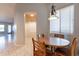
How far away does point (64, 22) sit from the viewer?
142 cm

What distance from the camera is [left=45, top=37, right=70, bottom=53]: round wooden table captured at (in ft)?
4.53

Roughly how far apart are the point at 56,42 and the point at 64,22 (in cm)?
29

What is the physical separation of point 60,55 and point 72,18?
488mm

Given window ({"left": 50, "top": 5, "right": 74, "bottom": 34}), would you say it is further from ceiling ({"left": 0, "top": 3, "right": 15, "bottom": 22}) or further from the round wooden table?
ceiling ({"left": 0, "top": 3, "right": 15, "bottom": 22})

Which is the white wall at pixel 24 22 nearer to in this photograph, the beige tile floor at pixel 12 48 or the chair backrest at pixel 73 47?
the beige tile floor at pixel 12 48

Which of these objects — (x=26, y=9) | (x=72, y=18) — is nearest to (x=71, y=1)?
(x=72, y=18)

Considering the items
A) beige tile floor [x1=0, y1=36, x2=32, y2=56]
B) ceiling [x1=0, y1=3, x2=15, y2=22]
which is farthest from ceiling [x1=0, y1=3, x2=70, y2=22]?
beige tile floor [x1=0, y1=36, x2=32, y2=56]

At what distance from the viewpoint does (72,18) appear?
4.49 ft

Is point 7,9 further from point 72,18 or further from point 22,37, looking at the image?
point 72,18

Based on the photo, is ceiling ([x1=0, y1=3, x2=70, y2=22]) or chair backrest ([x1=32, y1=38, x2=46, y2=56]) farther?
chair backrest ([x1=32, y1=38, x2=46, y2=56])

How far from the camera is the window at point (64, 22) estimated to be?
4.48ft

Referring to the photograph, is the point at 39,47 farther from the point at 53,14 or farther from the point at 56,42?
the point at 53,14

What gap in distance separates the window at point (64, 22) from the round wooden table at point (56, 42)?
0.11m

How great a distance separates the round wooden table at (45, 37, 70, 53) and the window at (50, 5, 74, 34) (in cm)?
11
